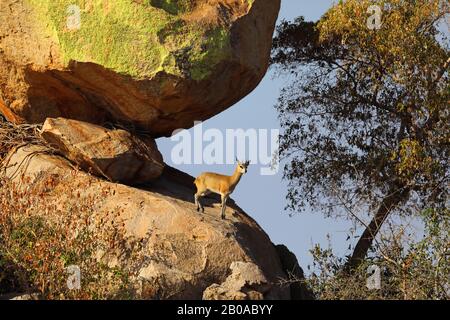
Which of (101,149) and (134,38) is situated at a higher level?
(134,38)

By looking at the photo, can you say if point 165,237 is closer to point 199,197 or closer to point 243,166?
point 199,197

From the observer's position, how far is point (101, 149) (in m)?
20.8

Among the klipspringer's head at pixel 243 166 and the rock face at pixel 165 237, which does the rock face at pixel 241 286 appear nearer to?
the rock face at pixel 165 237

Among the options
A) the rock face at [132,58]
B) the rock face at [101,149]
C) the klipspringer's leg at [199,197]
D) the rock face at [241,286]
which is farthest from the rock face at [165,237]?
the rock face at [132,58]

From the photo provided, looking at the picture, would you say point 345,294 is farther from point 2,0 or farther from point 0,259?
point 2,0

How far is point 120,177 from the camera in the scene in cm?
2112

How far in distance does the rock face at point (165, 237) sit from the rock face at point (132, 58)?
1.31 metres

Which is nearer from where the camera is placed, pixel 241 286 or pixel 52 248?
pixel 52 248

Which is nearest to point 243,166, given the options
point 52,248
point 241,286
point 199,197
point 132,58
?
point 199,197

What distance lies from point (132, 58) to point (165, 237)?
11.1 feet

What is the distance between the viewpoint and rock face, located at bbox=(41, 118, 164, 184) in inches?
816

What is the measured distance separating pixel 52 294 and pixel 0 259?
167 cm

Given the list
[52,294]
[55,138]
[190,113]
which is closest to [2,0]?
[55,138]
